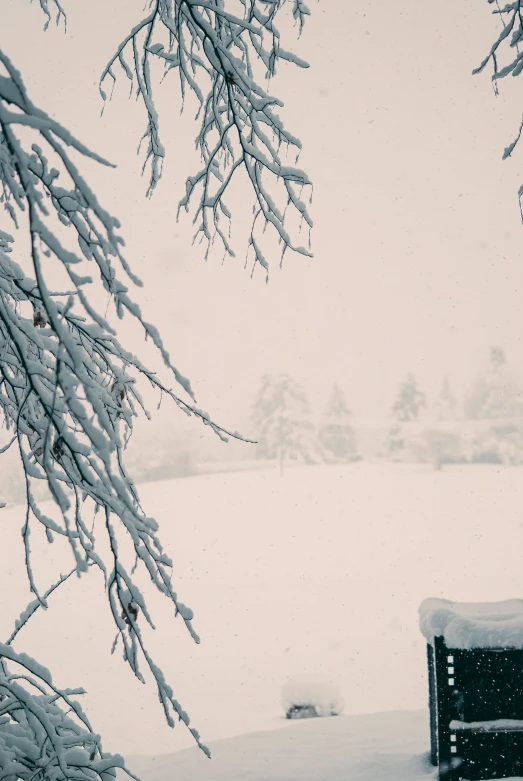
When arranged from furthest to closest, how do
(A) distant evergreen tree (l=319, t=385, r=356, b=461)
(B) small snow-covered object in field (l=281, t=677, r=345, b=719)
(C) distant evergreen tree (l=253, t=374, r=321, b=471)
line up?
(A) distant evergreen tree (l=319, t=385, r=356, b=461) < (C) distant evergreen tree (l=253, t=374, r=321, b=471) < (B) small snow-covered object in field (l=281, t=677, r=345, b=719)

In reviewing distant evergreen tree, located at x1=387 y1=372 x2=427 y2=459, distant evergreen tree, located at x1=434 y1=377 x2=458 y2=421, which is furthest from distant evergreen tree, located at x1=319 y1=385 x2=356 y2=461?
distant evergreen tree, located at x1=434 y1=377 x2=458 y2=421

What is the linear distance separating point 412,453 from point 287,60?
190ft

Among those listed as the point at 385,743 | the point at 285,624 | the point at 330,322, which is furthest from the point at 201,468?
the point at 330,322

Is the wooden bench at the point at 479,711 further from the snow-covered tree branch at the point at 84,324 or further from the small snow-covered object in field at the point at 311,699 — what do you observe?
the small snow-covered object in field at the point at 311,699

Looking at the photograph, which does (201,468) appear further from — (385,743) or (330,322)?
(330,322)

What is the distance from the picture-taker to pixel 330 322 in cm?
18825

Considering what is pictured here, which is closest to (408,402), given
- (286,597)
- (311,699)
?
(286,597)

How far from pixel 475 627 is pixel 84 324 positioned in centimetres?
305

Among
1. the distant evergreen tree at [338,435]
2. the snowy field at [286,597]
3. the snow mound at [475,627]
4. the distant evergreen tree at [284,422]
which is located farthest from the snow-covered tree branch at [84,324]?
the distant evergreen tree at [338,435]

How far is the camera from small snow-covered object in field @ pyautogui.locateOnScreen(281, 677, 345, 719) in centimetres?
1051

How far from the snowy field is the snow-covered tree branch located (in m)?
3.11

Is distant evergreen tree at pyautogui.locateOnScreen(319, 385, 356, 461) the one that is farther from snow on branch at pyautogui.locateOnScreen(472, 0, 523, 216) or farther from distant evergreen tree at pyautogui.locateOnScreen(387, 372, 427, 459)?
snow on branch at pyautogui.locateOnScreen(472, 0, 523, 216)

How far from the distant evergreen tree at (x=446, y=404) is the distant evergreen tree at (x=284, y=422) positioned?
13.3 metres

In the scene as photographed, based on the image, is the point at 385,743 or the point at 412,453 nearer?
the point at 385,743
